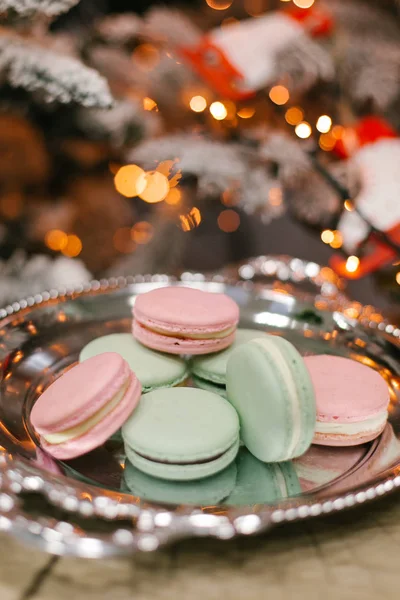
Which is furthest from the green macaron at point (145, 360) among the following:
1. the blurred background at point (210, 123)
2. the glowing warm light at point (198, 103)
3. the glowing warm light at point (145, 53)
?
the glowing warm light at point (145, 53)

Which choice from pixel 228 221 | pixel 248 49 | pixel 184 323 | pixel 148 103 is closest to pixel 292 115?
pixel 248 49

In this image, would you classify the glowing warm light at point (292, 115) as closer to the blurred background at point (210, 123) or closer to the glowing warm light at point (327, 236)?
the blurred background at point (210, 123)

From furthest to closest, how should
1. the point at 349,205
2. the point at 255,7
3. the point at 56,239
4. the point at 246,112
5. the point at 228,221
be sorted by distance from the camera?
the point at 228,221, the point at 255,7, the point at 56,239, the point at 246,112, the point at 349,205

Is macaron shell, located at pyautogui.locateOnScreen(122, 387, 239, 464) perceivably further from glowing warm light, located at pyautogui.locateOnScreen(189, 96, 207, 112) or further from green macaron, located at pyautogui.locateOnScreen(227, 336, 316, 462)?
glowing warm light, located at pyautogui.locateOnScreen(189, 96, 207, 112)

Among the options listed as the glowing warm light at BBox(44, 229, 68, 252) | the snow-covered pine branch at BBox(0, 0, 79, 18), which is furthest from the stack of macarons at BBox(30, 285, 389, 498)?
the glowing warm light at BBox(44, 229, 68, 252)

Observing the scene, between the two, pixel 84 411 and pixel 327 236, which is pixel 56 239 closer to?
pixel 327 236
